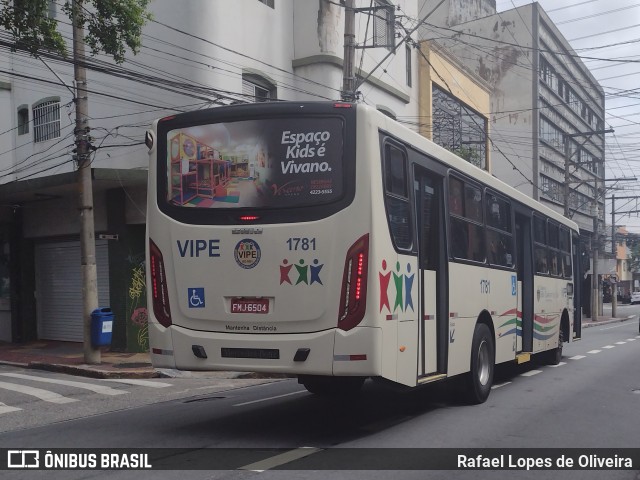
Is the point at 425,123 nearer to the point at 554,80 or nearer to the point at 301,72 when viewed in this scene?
the point at 301,72

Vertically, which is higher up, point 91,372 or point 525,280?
point 525,280

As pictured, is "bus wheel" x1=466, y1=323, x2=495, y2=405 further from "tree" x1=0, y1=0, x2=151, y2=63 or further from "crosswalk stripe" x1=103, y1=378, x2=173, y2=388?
"tree" x1=0, y1=0, x2=151, y2=63

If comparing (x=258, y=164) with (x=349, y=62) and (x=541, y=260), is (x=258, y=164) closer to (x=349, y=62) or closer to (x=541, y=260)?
(x=541, y=260)

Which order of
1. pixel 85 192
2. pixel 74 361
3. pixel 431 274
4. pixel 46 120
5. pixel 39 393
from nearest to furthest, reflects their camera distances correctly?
pixel 431 274, pixel 39 393, pixel 85 192, pixel 74 361, pixel 46 120

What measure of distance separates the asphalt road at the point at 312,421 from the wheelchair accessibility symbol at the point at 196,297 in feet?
4.57

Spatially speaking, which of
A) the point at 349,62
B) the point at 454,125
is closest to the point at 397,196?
the point at 349,62

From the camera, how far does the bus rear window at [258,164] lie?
7.59 m

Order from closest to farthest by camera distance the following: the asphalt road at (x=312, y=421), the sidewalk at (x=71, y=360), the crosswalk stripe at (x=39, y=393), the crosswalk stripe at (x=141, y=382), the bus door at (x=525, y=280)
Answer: the asphalt road at (x=312, y=421) < the crosswalk stripe at (x=39, y=393) < the bus door at (x=525, y=280) < the crosswalk stripe at (x=141, y=382) < the sidewalk at (x=71, y=360)

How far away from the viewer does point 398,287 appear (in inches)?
307

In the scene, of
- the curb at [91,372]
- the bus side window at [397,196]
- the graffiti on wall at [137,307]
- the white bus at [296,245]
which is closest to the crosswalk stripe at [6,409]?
the white bus at [296,245]

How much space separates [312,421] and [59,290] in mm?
14591

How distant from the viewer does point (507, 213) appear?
1195 centimetres

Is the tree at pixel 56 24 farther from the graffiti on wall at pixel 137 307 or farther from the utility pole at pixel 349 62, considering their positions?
the graffiti on wall at pixel 137 307

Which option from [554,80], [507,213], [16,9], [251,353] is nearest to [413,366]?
[251,353]
